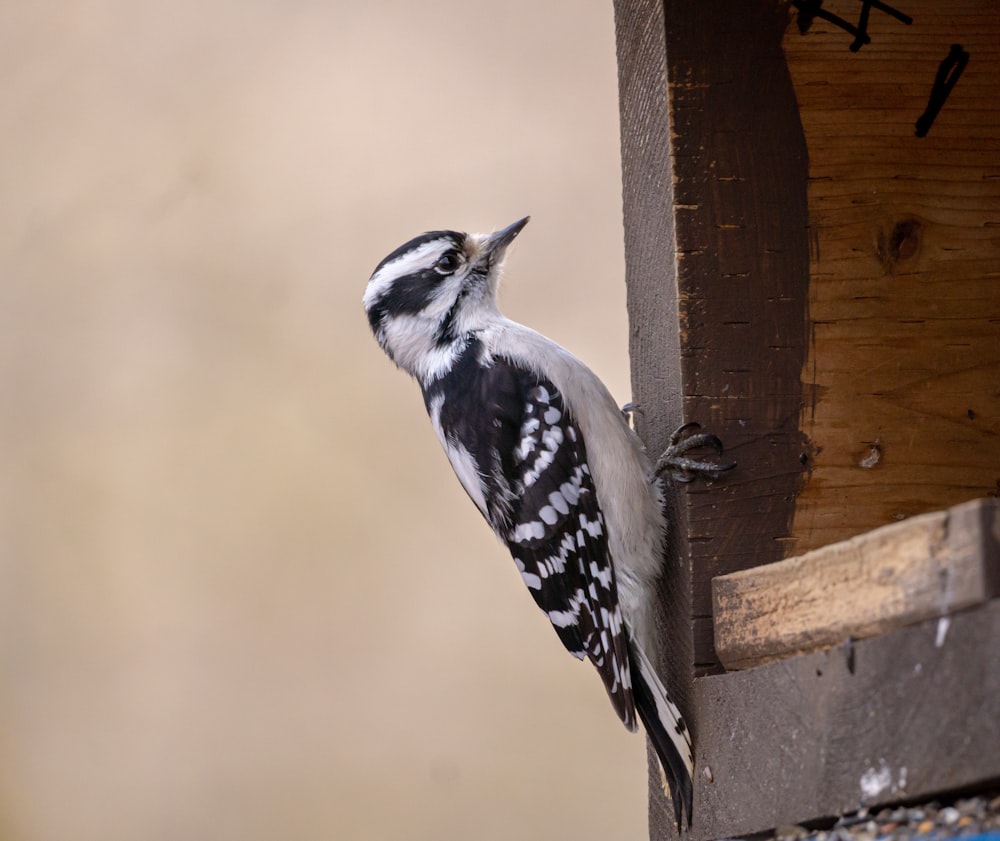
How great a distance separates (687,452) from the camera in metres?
2.26

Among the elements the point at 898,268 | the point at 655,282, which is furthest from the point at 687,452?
the point at 898,268

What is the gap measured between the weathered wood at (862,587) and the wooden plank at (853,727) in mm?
25

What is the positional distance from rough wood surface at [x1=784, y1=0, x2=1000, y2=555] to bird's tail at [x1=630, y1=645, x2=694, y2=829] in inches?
13.6

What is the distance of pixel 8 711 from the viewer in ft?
15.1

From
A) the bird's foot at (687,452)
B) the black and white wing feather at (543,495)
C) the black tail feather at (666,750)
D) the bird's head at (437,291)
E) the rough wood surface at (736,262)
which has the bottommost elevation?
the black tail feather at (666,750)

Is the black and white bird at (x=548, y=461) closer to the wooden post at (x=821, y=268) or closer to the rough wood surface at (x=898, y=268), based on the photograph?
the wooden post at (x=821, y=268)

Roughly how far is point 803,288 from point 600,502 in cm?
61

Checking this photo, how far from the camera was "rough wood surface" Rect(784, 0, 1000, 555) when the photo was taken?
7.30ft

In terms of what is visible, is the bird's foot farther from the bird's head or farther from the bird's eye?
the bird's eye

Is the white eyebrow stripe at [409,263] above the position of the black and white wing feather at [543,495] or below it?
above

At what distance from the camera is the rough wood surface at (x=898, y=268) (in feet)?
7.30

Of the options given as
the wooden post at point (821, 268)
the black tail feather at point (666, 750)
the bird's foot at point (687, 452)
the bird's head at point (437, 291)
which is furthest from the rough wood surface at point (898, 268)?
the bird's head at point (437, 291)

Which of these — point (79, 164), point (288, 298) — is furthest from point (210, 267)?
point (79, 164)

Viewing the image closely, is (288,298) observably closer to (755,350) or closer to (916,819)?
(755,350)
